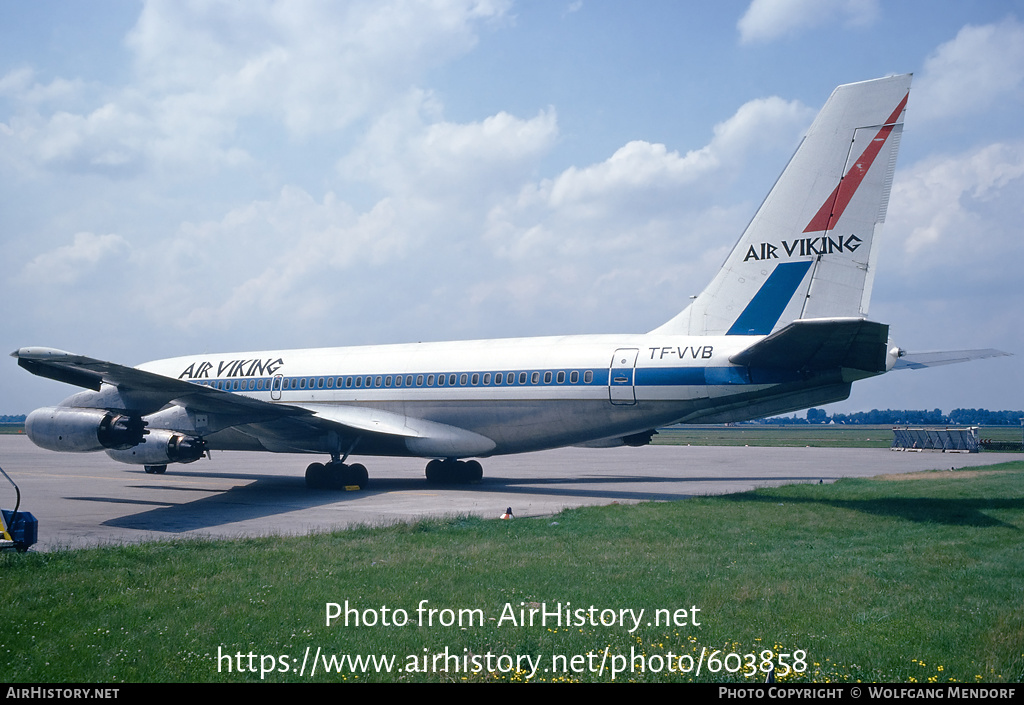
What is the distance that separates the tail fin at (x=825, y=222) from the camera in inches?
584

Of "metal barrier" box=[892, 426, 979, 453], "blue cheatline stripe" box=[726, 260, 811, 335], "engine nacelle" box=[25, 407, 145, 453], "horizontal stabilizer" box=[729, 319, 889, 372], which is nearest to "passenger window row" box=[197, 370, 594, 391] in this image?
"blue cheatline stripe" box=[726, 260, 811, 335]

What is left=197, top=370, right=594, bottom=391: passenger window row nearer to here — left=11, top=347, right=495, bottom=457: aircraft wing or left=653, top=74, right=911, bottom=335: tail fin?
left=11, top=347, right=495, bottom=457: aircraft wing

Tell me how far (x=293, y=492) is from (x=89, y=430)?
5146 mm

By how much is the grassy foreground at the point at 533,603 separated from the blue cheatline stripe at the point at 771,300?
18.1ft

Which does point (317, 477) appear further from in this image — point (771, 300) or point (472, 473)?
point (771, 300)

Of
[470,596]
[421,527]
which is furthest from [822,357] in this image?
[470,596]

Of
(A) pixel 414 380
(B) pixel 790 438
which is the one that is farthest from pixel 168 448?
(B) pixel 790 438

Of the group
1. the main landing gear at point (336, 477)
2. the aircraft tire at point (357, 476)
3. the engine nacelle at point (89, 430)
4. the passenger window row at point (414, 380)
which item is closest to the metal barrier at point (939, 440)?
the passenger window row at point (414, 380)

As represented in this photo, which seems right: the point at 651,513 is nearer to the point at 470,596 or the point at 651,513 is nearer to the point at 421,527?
the point at 421,527

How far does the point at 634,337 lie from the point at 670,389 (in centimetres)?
219

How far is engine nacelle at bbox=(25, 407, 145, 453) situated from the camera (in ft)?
53.5

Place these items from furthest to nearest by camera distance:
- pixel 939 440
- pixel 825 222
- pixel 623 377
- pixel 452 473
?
1. pixel 939 440
2. pixel 452 473
3. pixel 623 377
4. pixel 825 222

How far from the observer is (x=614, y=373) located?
17.9 meters

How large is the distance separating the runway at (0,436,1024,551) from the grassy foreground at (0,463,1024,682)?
9.95ft
